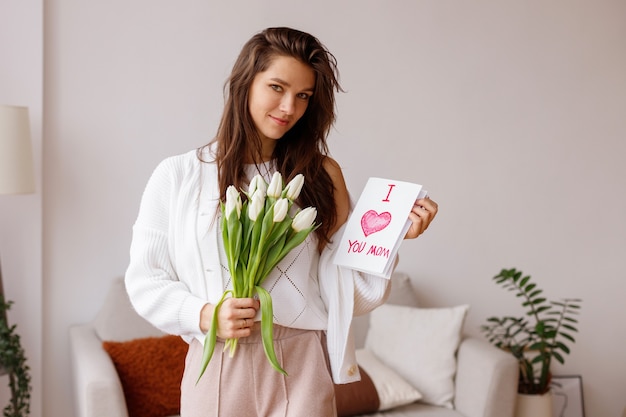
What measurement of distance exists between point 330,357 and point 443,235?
2128mm

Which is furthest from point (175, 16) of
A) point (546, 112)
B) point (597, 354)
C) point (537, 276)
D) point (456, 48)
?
point (597, 354)

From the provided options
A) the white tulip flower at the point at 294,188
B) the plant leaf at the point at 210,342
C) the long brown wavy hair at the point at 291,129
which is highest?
the long brown wavy hair at the point at 291,129

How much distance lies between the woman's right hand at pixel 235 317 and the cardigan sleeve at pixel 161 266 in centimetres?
6

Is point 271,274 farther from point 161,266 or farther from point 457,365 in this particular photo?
point 457,365

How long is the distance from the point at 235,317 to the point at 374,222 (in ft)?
1.19

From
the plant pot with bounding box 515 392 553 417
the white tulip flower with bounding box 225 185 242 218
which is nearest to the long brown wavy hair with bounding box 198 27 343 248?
the white tulip flower with bounding box 225 185 242 218

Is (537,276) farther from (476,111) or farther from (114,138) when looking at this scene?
(114,138)

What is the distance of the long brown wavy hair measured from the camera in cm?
Answer: 160

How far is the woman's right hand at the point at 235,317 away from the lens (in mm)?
1489

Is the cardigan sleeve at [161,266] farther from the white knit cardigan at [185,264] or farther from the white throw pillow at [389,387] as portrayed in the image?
the white throw pillow at [389,387]

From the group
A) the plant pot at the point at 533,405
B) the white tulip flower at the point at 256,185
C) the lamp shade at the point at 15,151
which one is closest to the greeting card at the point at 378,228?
the white tulip flower at the point at 256,185

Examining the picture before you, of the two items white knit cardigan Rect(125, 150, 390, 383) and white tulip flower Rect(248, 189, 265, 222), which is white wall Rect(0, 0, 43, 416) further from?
white tulip flower Rect(248, 189, 265, 222)

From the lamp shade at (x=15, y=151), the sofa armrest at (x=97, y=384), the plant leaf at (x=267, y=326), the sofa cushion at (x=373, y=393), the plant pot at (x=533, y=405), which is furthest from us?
the plant pot at (x=533, y=405)

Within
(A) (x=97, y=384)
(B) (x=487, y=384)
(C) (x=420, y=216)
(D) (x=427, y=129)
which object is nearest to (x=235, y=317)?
(C) (x=420, y=216)
